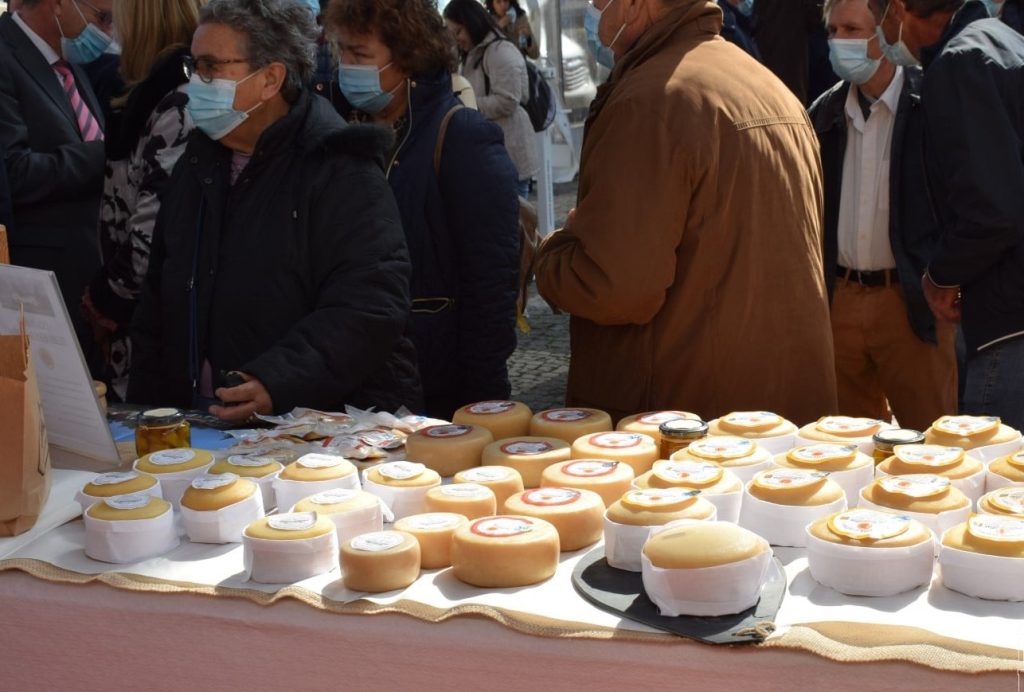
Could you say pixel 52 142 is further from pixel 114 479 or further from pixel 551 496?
pixel 551 496

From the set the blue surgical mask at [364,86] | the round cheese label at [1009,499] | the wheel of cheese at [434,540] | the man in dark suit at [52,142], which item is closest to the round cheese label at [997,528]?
the round cheese label at [1009,499]

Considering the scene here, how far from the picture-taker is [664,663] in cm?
138

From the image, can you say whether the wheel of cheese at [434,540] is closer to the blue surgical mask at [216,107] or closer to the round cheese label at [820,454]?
the round cheese label at [820,454]

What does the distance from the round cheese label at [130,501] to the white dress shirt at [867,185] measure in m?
2.55

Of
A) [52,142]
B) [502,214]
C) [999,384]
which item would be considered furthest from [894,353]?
[52,142]

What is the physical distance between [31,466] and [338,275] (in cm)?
98

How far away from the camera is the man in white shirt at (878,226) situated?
3.53 m

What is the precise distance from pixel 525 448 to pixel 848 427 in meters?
0.55

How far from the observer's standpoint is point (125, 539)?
1717 millimetres

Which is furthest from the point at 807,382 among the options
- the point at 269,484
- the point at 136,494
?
the point at 136,494

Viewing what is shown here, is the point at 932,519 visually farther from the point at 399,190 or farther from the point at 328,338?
the point at 399,190

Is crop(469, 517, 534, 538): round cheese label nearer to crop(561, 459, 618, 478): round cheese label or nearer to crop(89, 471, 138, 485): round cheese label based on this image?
crop(561, 459, 618, 478): round cheese label

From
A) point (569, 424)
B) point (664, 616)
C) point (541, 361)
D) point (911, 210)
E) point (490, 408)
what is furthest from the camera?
point (541, 361)

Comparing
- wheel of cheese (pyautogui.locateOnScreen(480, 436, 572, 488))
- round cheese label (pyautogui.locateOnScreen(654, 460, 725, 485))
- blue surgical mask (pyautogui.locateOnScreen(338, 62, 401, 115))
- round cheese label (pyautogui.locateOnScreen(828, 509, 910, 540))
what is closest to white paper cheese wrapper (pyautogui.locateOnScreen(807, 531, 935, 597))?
round cheese label (pyautogui.locateOnScreen(828, 509, 910, 540))
